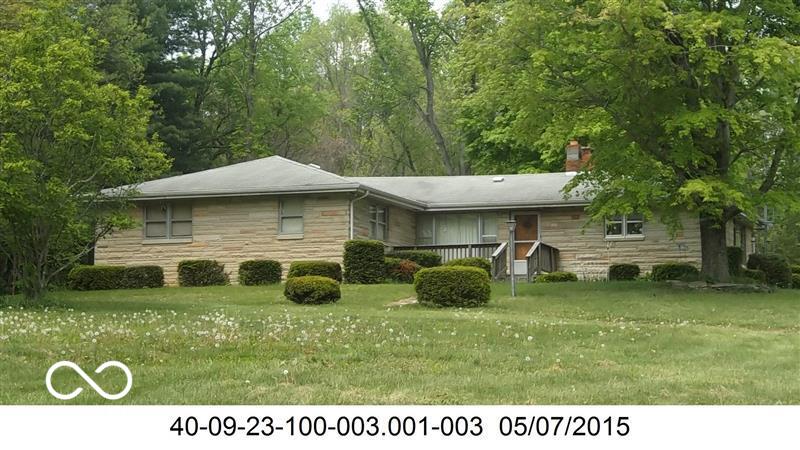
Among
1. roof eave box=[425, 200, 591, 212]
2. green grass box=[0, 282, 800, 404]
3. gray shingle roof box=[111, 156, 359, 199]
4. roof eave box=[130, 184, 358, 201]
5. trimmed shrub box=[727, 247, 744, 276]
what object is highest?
gray shingle roof box=[111, 156, 359, 199]

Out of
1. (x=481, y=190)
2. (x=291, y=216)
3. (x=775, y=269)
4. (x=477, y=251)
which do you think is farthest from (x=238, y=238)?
(x=775, y=269)

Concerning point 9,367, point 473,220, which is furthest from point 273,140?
point 9,367

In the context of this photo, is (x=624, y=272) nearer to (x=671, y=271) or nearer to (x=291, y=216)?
(x=671, y=271)

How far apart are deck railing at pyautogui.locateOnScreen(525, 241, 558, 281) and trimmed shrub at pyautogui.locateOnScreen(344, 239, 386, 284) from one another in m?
4.64

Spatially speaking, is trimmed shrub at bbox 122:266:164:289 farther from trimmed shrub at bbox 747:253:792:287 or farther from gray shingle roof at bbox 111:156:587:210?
trimmed shrub at bbox 747:253:792:287

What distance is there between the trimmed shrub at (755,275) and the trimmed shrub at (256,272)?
593 inches

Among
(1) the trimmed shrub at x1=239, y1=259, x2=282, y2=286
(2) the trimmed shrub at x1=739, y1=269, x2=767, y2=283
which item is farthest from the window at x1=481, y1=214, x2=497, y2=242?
(1) the trimmed shrub at x1=239, y1=259, x2=282, y2=286

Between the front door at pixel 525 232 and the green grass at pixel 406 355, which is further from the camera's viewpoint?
the front door at pixel 525 232

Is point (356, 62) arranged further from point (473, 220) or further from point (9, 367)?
point (9, 367)

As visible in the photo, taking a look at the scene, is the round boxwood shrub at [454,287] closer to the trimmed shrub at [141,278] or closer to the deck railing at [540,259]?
the deck railing at [540,259]

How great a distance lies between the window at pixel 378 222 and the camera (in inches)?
1134

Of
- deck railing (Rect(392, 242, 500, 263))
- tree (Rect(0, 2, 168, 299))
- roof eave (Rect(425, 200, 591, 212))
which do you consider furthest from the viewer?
roof eave (Rect(425, 200, 591, 212))

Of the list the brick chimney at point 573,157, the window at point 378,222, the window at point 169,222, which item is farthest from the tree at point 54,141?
the brick chimney at point 573,157

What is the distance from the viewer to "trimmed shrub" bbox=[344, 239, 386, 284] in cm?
2556
